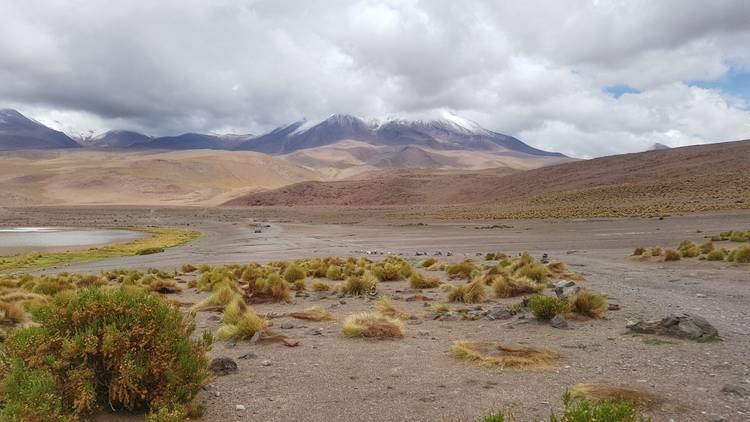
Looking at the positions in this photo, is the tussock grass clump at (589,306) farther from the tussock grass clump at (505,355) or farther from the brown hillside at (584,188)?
the brown hillside at (584,188)

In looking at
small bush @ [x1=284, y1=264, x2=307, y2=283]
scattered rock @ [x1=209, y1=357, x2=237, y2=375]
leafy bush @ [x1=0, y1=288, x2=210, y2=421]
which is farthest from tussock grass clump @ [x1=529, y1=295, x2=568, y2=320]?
small bush @ [x1=284, y1=264, x2=307, y2=283]

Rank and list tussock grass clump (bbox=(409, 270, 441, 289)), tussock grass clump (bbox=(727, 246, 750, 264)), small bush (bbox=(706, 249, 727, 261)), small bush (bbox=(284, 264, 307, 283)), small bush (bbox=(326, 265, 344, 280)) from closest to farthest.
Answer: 1. tussock grass clump (bbox=(409, 270, 441, 289))
2. tussock grass clump (bbox=(727, 246, 750, 264))
3. small bush (bbox=(284, 264, 307, 283))
4. small bush (bbox=(706, 249, 727, 261))
5. small bush (bbox=(326, 265, 344, 280))

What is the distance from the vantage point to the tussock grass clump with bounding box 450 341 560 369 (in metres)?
6.54

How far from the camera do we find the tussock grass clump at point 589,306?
9.23 metres

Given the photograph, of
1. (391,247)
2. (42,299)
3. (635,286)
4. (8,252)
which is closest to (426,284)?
(635,286)

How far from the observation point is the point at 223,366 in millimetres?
6473

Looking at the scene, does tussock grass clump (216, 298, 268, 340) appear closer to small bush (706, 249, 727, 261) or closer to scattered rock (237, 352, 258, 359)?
scattered rock (237, 352, 258, 359)

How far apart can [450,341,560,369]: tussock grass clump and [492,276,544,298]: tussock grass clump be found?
4877 mm

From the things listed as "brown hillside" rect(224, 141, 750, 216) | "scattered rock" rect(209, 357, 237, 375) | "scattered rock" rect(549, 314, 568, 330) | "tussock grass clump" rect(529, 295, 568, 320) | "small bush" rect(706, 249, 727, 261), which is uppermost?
"brown hillside" rect(224, 141, 750, 216)

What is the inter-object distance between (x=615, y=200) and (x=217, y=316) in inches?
2364

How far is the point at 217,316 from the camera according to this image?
1048 centimetres

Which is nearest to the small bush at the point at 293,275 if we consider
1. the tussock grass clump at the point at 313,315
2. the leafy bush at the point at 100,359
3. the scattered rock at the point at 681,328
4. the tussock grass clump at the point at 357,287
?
the tussock grass clump at the point at 357,287

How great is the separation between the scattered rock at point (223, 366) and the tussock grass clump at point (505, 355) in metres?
2.75

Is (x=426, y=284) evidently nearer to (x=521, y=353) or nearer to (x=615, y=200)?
(x=521, y=353)
